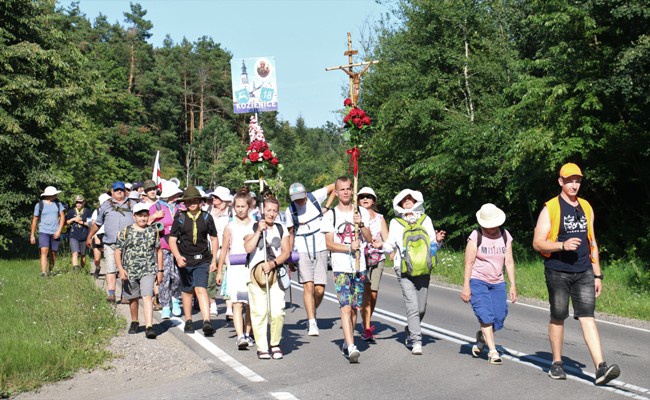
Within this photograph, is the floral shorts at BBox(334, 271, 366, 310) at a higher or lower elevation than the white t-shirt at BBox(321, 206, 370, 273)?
lower

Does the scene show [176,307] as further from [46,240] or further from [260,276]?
[46,240]

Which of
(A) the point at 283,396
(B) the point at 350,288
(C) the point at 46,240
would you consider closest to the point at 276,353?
(B) the point at 350,288

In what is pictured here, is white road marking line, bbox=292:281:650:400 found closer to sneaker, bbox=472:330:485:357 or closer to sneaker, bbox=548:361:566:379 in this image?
sneaker, bbox=548:361:566:379

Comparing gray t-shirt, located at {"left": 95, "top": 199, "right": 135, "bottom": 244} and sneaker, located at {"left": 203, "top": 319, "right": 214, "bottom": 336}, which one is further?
gray t-shirt, located at {"left": 95, "top": 199, "right": 135, "bottom": 244}

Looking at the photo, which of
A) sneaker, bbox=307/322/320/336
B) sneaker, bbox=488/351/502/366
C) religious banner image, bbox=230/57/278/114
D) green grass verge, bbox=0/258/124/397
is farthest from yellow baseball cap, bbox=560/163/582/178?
religious banner image, bbox=230/57/278/114

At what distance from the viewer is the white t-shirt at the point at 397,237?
8875mm

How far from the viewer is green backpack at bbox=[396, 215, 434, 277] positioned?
341 inches

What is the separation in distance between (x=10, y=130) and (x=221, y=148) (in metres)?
61.6

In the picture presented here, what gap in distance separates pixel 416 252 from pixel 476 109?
1970 cm

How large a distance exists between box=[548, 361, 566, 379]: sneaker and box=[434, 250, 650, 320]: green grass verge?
5.79 meters

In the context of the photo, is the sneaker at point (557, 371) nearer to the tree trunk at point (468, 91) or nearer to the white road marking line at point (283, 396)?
the white road marking line at point (283, 396)

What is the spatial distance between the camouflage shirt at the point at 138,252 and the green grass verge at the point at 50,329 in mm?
911

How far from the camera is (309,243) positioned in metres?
10.5

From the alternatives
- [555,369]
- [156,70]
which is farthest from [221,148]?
[555,369]
